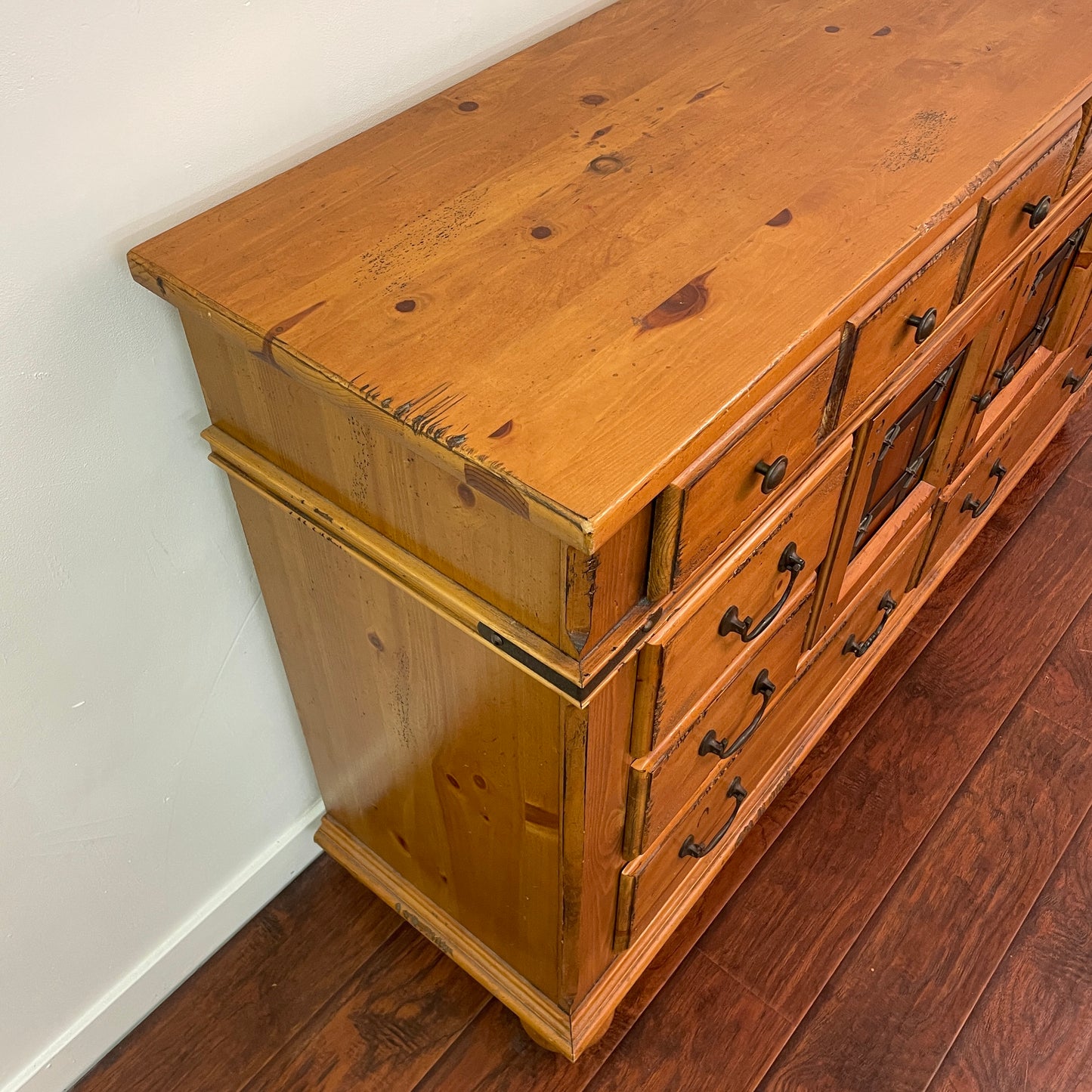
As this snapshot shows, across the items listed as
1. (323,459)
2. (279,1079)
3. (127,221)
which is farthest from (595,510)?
(279,1079)

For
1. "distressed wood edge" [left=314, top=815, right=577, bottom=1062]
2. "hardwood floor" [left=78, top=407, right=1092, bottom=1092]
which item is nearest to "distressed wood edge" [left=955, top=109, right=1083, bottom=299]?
"hardwood floor" [left=78, top=407, right=1092, bottom=1092]

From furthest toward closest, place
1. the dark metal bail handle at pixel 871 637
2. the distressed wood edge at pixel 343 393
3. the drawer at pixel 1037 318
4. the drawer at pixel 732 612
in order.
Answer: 1. the dark metal bail handle at pixel 871 637
2. the drawer at pixel 1037 318
3. the drawer at pixel 732 612
4. the distressed wood edge at pixel 343 393

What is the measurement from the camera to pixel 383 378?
2.25 ft

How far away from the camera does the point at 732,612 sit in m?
0.90

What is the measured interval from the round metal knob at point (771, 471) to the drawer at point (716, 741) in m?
0.26

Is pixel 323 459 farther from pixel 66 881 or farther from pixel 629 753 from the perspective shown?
pixel 66 881

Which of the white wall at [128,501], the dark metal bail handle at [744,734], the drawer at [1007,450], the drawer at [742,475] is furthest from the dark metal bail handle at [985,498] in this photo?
the white wall at [128,501]

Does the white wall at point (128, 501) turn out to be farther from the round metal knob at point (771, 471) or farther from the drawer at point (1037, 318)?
the drawer at point (1037, 318)

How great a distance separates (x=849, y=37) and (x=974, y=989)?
44.7 inches

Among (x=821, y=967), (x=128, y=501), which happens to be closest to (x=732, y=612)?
(x=128, y=501)

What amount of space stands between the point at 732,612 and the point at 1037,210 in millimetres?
568

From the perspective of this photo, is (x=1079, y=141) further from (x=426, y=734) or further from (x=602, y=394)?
(x=426, y=734)

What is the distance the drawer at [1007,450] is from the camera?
1515 mm

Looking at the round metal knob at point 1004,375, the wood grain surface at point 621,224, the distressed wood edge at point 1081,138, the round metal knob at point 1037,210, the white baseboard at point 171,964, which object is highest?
the wood grain surface at point 621,224
